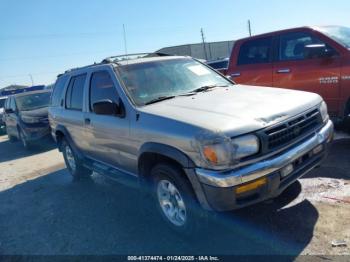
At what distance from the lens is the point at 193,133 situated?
10.0 feet

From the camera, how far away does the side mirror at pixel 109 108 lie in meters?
3.94

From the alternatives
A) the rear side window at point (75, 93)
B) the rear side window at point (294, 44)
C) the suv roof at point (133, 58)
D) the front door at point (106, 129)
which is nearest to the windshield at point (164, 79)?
the suv roof at point (133, 58)

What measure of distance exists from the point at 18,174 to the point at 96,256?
16.6ft

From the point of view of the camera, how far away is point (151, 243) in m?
3.71

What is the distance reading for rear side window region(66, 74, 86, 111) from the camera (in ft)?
17.6

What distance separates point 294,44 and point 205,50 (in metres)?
41.9

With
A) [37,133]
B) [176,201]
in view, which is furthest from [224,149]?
[37,133]

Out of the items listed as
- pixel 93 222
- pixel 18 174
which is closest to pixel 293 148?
pixel 93 222

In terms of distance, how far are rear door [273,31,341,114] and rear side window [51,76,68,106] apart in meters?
4.00

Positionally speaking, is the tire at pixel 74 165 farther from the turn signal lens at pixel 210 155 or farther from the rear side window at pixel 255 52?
the rear side window at pixel 255 52

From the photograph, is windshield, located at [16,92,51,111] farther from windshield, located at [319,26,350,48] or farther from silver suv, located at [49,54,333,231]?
windshield, located at [319,26,350,48]

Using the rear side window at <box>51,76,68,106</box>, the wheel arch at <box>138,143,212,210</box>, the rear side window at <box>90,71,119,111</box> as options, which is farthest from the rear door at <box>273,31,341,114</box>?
the rear side window at <box>51,76,68,106</box>

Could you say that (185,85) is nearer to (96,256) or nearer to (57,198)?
(96,256)

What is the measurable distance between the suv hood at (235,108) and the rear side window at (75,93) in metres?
1.95
